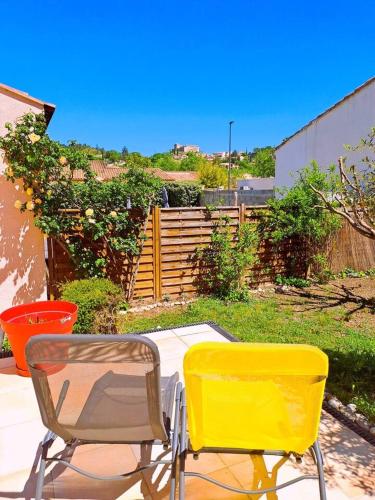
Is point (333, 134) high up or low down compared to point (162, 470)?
up

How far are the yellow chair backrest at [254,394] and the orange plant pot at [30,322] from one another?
2083 millimetres

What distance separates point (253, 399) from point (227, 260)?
18.1 feet

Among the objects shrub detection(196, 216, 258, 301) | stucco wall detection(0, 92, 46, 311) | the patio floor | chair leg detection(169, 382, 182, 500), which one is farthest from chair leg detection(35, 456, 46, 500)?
shrub detection(196, 216, 258, 301)

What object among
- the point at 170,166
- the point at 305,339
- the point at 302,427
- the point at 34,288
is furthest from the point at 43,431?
the point at 170,166

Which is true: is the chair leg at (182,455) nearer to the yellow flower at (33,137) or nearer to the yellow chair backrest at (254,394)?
the yellow chair backrest at (254,394)

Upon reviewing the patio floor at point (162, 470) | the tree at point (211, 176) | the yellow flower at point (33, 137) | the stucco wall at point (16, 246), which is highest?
the tree at point (211, 176)

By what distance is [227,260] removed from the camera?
7211 mm

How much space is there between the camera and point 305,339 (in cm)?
514

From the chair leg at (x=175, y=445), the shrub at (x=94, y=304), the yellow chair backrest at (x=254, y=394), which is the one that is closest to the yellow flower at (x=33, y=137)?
the shrub at (x=94, y=304)

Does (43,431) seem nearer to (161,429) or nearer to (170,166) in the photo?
(161,429)

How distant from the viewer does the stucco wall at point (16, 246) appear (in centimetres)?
521

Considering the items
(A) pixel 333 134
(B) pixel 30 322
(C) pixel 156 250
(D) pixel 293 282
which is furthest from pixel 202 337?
(A) pixel 333 134

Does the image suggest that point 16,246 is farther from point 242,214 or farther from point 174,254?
point 242,214

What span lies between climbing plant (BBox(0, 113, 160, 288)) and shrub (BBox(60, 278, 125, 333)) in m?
1.20
